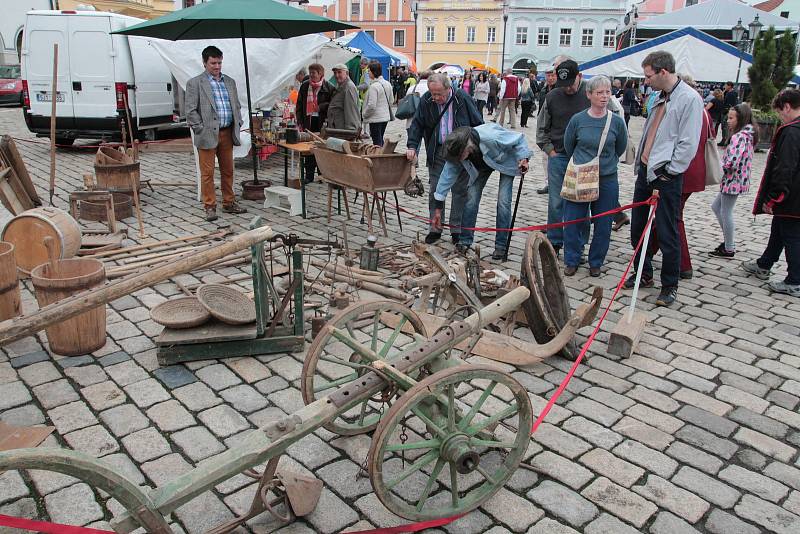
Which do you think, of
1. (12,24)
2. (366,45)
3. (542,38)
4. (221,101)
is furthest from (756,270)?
(542,38)

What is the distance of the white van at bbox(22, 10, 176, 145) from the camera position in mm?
11070

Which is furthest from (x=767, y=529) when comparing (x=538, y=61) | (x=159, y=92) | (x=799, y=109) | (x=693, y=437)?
(x=538, y=61)

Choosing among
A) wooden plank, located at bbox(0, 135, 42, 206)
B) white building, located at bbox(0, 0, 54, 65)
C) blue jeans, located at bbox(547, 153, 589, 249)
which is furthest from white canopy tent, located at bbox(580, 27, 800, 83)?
white building, located at bbox(0, 0, 54, 65)

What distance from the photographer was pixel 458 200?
6.82m

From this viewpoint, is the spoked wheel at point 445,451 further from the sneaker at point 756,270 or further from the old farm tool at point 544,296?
the sneaker at point 756,270

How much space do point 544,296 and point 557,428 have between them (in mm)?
1048

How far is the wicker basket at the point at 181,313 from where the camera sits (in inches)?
171

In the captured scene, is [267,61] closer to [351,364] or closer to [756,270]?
[756,270]

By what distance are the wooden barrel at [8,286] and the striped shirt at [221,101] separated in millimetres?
3790

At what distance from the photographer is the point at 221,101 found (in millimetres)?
7902

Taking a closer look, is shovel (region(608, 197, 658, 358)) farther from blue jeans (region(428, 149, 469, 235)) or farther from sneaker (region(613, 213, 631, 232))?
sneaker (region(613, 213, 631, 232))

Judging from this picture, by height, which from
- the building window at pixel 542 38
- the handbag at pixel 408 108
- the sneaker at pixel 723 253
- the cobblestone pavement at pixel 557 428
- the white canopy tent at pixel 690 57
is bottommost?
the cobblestone pavement at pixel 557 428

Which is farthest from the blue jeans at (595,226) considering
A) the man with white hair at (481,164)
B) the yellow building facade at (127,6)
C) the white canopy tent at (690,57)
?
the yellow building facade at (127,6)

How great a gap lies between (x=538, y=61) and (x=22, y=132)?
197ft
